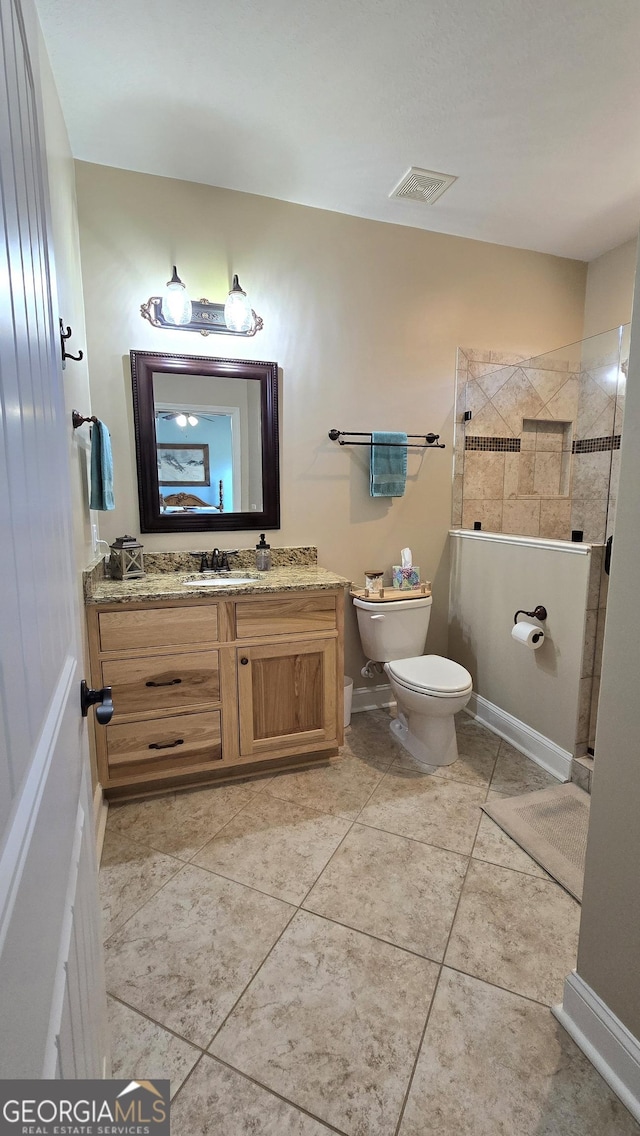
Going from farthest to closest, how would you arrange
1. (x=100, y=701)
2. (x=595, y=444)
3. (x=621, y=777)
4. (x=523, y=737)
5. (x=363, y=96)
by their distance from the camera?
(x=595, y=444) → (x=523, y=737) → (x=363, y=96) → (x=621, y=777) → (x=100, y=701)

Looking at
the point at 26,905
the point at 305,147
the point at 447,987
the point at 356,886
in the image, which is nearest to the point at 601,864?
the point at 447,987

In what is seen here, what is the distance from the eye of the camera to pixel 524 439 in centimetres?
299

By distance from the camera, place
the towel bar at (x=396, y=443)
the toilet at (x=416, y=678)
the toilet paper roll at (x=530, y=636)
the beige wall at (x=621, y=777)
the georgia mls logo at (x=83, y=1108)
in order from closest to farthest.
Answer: the georgia mls logo at (x=83, y=1108) < the beige wall at (x=621, y=777) < the toilet at (x=416, y=678) < the toilet paper roll at (x=530, y=636) < the towel bar at (x=396, y=443)

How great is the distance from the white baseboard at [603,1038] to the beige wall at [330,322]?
182 centimetres

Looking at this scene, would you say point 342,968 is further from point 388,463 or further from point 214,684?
point 388,463

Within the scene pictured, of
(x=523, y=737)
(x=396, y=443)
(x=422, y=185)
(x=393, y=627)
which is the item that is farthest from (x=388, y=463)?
(x=523, y=737)

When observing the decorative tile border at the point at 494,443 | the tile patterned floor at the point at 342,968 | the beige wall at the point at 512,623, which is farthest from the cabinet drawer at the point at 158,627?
the decorative tile border at the point at 494,443

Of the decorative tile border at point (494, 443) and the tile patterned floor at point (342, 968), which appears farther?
the decorative tile border at point (494, 443)

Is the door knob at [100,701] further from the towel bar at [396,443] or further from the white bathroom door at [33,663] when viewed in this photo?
the towel bar at [396,443]

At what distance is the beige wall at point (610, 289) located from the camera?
278 cm

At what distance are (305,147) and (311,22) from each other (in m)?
0.54

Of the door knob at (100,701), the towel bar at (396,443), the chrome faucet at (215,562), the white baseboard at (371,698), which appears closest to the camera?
the door knob at (100,701)

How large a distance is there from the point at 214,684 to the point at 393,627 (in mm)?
991

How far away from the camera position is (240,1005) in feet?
4.11
